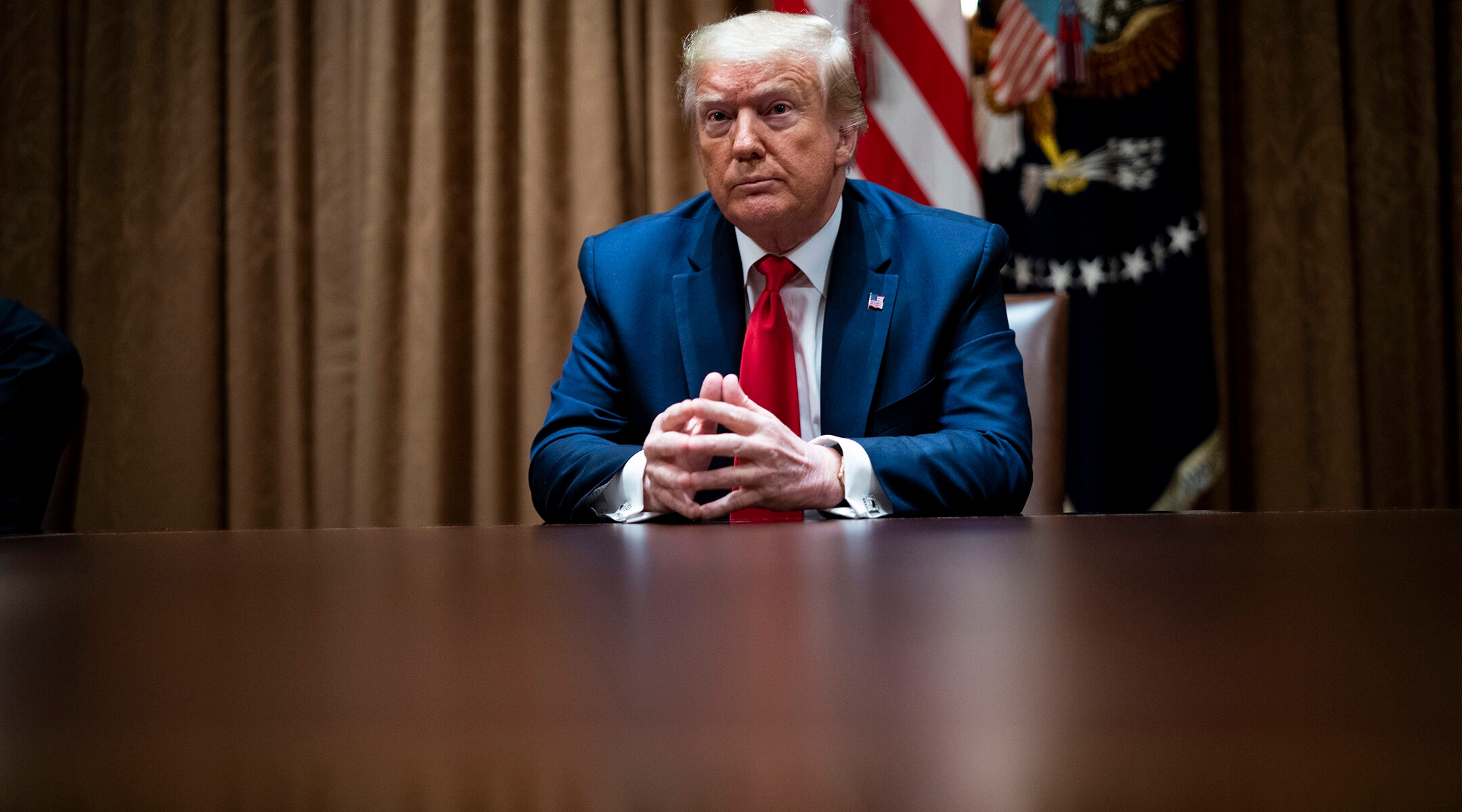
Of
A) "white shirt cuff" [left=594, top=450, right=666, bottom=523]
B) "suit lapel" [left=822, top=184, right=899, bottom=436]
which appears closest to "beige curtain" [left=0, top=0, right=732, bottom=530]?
"suit lapel" [left=822, top=184, right=899, bottom=436]

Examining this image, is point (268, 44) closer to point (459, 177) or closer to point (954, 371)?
point (459, 177)

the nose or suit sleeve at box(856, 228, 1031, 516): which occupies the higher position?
the nose

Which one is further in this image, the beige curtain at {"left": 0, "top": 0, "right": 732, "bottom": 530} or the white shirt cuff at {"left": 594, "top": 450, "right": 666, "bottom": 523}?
the beige curtain at {"left": 0, "top": 0, "right": 732, "bottom": 530}

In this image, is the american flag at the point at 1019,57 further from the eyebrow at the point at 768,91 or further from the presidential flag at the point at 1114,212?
the eyebrow at the point at 768,91

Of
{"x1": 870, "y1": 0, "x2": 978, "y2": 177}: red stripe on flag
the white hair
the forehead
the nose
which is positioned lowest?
the nose

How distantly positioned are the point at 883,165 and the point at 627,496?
1.12m

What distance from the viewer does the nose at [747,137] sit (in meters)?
1.40

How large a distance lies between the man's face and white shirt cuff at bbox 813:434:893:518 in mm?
443

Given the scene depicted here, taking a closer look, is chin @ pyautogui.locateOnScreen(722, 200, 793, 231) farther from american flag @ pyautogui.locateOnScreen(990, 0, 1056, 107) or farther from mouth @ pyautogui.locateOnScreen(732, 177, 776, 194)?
american flag @ pyautogui.locateOnScreen(990, 0, 1056, 107)

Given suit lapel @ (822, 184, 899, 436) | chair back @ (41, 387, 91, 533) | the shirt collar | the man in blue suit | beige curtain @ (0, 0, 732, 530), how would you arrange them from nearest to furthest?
the man in blue suit
suit lapel @ (822, 184, 899, 436)
the shirt collar
chair back @ (41, 387, 91, 533)
beige curtain @ (0, 0, 732, 530)

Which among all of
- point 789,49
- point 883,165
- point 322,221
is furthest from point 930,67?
point 322,221

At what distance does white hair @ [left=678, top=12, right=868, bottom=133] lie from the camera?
1446mm

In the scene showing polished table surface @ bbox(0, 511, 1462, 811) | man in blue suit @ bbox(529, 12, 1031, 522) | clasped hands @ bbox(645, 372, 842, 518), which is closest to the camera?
polished table surface @ bbox(0, 511, 1462, 811)

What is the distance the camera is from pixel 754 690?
0.13 meters
